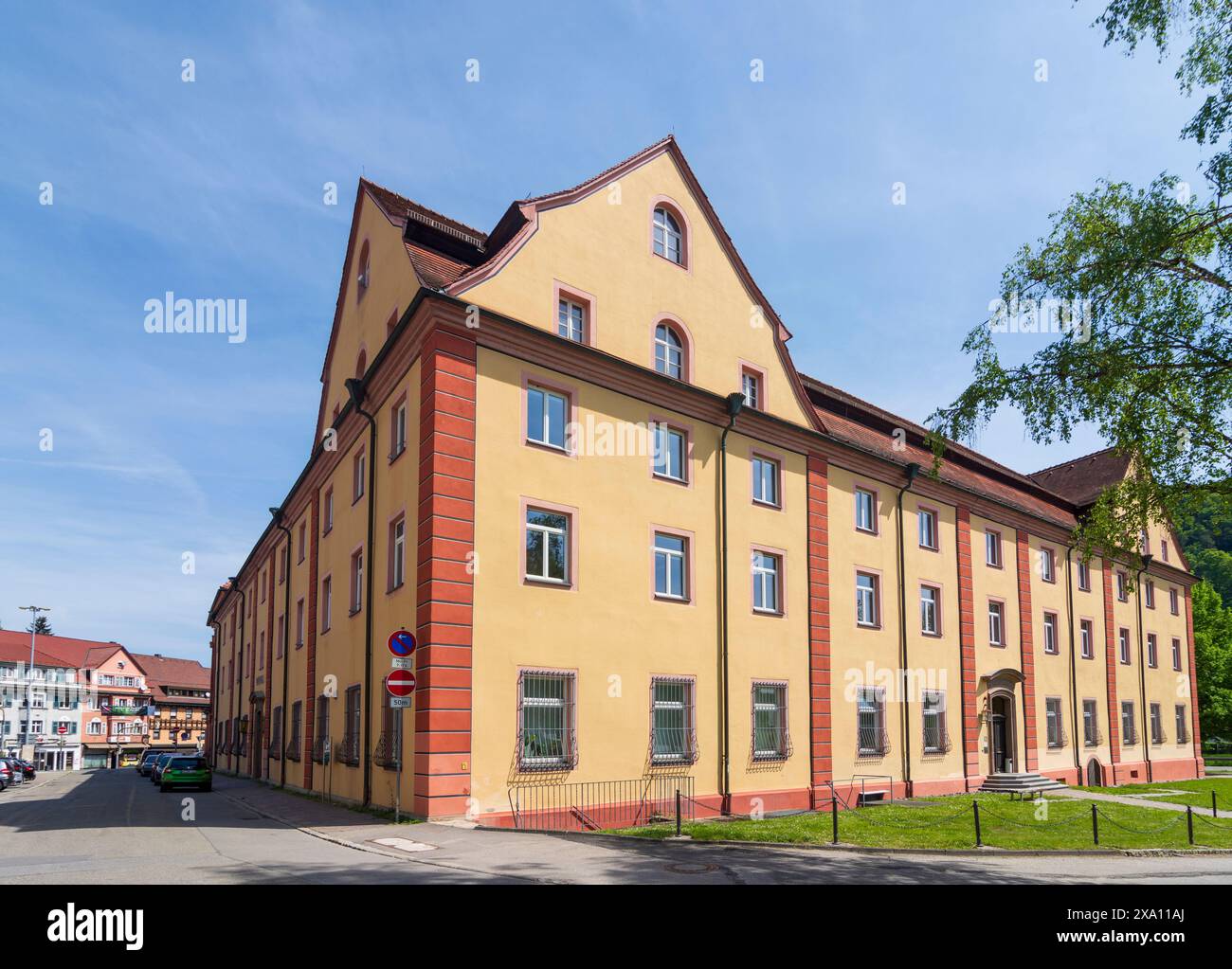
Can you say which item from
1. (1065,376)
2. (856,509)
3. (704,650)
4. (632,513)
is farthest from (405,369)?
(856,509)

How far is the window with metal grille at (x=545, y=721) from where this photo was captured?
17.8 meters

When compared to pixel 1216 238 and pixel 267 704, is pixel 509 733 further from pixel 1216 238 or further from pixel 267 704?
pixel 267 704

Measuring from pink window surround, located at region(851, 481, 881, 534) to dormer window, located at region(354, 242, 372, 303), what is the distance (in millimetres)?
14983

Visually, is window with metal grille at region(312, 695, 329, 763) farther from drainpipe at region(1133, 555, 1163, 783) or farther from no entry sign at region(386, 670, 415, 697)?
drainpipe at region(1133, 555, 1163, 783)

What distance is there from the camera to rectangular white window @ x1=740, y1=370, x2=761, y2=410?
24.7 m

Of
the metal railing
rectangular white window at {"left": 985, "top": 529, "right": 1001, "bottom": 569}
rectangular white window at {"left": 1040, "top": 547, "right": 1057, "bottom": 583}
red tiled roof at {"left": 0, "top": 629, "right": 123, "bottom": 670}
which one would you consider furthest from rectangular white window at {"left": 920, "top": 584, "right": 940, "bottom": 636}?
red tiled roof at {"left": 0, "top": 629, "right": 123, "bottom": 670}

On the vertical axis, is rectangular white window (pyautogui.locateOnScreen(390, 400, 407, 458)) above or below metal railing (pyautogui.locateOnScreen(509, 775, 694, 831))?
above

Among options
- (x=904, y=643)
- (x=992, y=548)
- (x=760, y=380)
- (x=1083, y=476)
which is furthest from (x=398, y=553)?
(x=1083, y=476)

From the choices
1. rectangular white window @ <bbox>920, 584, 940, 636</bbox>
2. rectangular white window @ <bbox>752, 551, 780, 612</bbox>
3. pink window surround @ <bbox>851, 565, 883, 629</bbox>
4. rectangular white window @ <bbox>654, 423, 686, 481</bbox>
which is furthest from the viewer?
rectangular white window @ <bbox>920, 584, 940, 636</bbox>

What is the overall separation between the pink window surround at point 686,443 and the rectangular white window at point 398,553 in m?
5.72

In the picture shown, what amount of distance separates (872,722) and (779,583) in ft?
18.9

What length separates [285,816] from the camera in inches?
757
